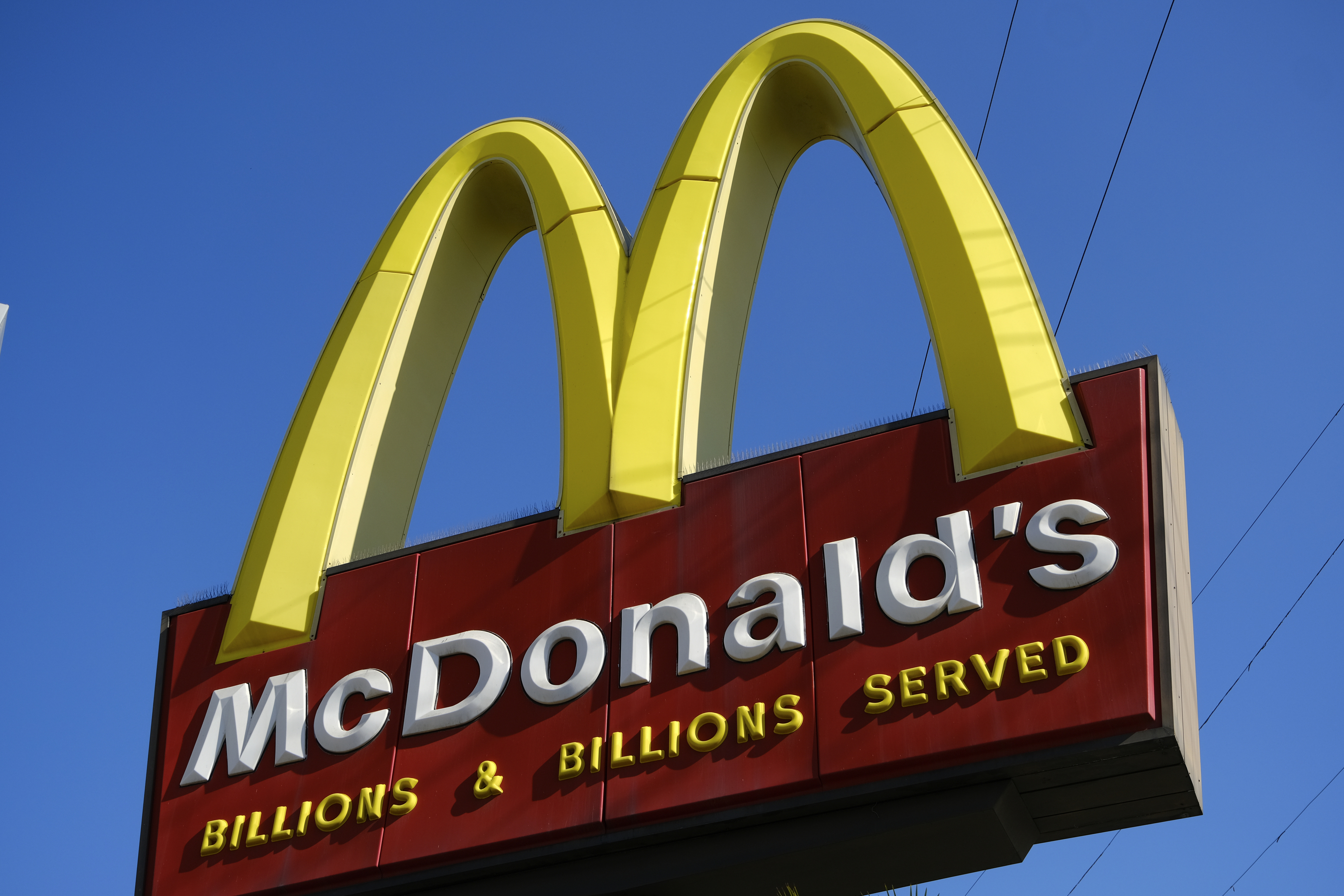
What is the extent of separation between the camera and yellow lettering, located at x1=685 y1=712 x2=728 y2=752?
9320mm

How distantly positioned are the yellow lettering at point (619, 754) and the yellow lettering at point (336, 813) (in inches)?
83.5

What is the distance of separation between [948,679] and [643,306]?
413 centimetres

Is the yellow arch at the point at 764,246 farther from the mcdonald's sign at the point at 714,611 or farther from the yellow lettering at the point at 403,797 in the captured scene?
the yellow lettering at the point at 403,797

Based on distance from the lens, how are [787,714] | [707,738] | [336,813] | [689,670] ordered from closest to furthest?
[787,714], [707,738], [689,670], [336,813]

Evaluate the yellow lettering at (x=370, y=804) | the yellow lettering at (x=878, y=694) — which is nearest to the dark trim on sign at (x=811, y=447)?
the yellow lettering at (x=878, y=694)

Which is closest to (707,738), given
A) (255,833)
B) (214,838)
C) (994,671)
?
(994,671)

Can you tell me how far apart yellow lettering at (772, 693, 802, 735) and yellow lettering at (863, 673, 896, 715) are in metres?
0.44

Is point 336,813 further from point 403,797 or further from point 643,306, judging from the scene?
point 643,306

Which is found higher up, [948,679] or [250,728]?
[250,728]

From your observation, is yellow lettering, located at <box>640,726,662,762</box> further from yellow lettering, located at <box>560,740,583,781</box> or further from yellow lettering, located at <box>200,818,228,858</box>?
yellow lettering, located at <box>200,818,228,858</box>

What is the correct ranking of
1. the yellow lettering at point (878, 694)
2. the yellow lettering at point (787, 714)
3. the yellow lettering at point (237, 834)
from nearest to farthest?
the yellow lettering at point (878, 694) → the yellow lettering at point (787, 714) → the yellow lettering at point (237, 834)

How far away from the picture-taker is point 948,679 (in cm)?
877

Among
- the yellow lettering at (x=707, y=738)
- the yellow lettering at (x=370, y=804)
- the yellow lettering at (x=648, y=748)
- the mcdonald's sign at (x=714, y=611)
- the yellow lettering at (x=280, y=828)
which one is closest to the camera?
the mcdonald's sign at (x=714, y=611)

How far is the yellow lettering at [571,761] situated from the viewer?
9.69 metres
